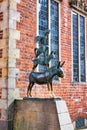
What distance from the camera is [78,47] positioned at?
10.4m

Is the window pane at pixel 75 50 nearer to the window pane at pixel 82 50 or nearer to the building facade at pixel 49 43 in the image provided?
the building facade at pixel 49 43

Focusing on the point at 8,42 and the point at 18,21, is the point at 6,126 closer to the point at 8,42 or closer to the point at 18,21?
the point at 8,42

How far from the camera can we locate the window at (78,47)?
1030cm

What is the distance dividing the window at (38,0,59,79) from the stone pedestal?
177cm

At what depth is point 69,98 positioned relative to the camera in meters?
9.55

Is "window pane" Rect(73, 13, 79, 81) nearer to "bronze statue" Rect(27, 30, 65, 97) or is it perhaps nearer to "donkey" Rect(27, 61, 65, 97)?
"bronze statue" Rect(27, 30, 65, 97)

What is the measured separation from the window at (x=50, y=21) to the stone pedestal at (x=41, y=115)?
1.77 meters

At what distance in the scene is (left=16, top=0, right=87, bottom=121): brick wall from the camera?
7.59 m

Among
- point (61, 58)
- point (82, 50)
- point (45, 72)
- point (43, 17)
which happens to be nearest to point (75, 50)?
point (82, 50)

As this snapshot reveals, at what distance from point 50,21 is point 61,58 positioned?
125 cm

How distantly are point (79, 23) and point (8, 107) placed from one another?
4.91 metres

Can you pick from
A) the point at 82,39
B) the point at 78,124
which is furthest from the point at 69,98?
the point at 82,39

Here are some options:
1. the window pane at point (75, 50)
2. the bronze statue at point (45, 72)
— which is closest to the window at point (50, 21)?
the window pane at point (75, 50)

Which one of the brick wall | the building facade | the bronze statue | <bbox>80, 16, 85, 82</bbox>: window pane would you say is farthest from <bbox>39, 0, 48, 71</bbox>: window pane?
<bbox>80, 16, 85, 82</bbox>: window pane
